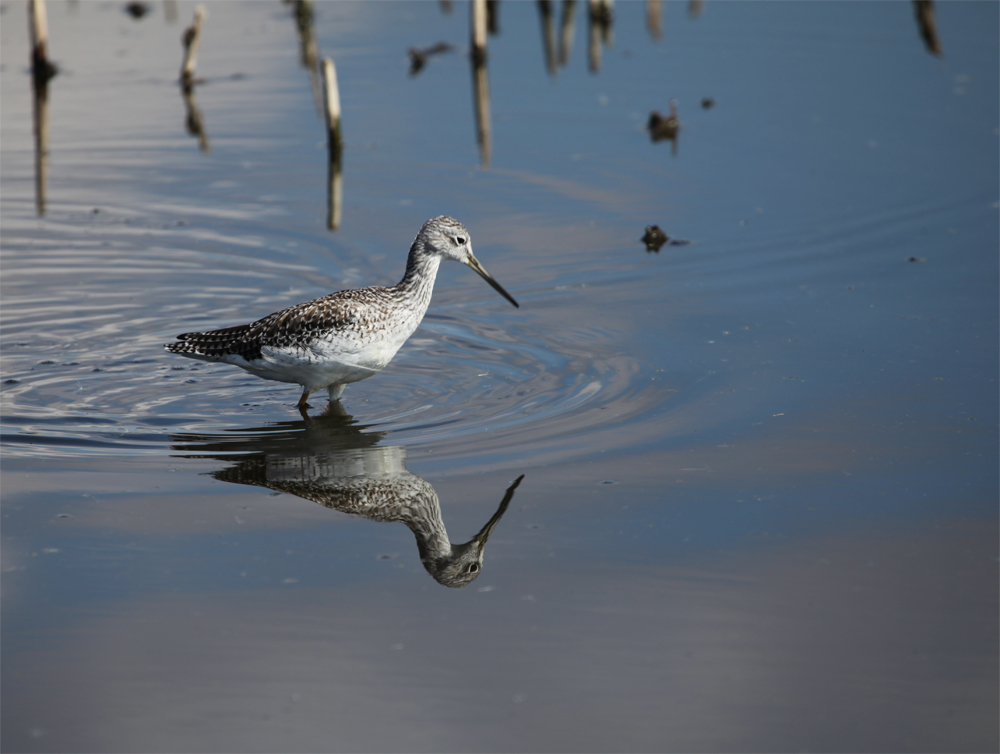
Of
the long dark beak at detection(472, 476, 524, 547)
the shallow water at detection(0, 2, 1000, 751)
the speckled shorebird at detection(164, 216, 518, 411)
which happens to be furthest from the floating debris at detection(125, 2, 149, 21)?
the long dark beak at detection(472, 476, 524, 547)

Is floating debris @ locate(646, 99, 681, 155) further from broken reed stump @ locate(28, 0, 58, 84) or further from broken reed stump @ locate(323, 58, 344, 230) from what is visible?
broken reed stump @ locate(28, 0, 58, 84)

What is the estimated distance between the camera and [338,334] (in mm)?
8594

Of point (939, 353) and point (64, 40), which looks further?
point (64, 40)

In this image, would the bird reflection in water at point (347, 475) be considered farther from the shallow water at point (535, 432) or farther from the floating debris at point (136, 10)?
the floating debris at point (136, 10)

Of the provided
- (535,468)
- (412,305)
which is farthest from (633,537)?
(412,305)

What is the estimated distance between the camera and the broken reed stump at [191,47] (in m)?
18.1

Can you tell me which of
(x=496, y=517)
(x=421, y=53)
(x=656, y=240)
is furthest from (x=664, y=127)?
(x=496, y=517)

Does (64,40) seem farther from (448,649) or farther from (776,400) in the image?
(448,649)

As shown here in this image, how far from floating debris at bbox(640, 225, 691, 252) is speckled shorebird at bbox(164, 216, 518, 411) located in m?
3.55

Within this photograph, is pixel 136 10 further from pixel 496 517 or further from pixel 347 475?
pixel 496 517

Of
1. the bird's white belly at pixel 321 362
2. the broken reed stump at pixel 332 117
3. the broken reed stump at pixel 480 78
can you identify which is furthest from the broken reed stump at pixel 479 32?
the bird's white belly at pixel 321 362

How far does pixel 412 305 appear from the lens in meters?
8.95

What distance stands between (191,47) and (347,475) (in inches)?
492

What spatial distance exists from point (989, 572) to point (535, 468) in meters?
2.87
